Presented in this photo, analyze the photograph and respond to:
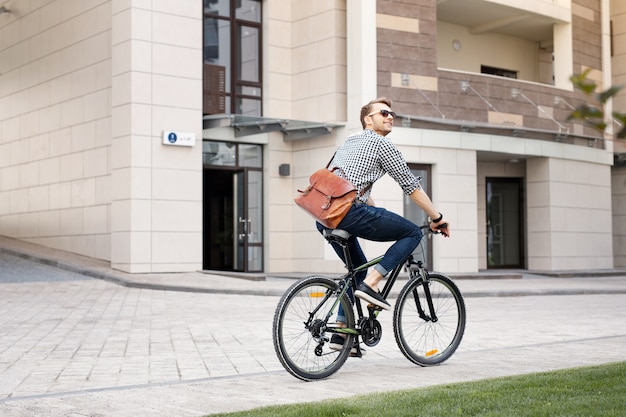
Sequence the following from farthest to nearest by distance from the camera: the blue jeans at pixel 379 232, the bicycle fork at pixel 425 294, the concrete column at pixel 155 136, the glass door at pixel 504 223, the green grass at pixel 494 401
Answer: the glass door at pixel 504 223
the concrete column at pixel 155 136
the bicycle fork at pixel 425 294
the blue jeans at pixel 379 232
the green grass at pixel 494 401

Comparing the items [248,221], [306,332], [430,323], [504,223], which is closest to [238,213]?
[248,221]

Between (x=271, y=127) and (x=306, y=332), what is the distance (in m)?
15.7

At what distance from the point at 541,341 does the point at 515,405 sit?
14.3 feet

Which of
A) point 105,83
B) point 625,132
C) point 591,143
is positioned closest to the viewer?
point 625,132

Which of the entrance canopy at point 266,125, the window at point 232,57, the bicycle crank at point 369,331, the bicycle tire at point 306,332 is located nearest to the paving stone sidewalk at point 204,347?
the bicycle tire at point 306,332

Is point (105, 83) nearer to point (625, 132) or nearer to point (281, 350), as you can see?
point (281, 350)

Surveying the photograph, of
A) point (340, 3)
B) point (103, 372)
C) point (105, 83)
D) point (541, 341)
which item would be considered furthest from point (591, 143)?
point (103, 372)

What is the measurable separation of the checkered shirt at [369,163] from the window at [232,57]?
15362mm

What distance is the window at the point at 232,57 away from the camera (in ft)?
70.3

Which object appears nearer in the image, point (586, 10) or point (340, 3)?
point (340, 3)

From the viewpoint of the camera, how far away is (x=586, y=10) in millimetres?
25734

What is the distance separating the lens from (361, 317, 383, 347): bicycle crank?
5.98 m

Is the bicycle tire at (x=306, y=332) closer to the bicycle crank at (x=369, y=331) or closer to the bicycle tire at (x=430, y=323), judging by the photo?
the bicycle crank at (x=369, y=331)

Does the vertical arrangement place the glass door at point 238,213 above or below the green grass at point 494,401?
above
